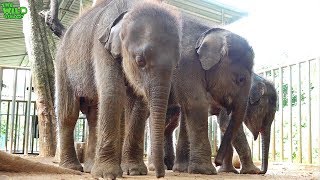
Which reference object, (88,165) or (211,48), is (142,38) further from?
(88,165)

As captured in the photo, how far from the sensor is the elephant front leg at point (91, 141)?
15.2ft

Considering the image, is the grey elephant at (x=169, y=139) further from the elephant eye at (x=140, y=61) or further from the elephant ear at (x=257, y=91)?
the elephant eye at (x=140, y=61)

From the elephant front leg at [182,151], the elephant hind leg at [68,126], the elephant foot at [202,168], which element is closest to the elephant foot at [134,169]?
the elephant foot at [202,168]

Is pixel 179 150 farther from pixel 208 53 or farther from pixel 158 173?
pixel 158 173

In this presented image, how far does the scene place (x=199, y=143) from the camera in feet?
15.3

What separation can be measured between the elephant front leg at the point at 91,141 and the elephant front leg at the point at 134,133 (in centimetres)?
37

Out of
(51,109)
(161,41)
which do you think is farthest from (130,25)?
(51,109)

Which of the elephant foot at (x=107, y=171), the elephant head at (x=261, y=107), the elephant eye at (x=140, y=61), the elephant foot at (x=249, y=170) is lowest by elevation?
the elephant foot at (x=249, y=170)

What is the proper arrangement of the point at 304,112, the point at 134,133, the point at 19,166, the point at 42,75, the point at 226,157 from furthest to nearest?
1. the point at 304,112
2. the point at 42,75
3. the point at 226,157
4. the point at 134,133
5. the point at 19,166

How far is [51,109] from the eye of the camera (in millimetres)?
8227

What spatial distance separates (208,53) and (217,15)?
6796 mm

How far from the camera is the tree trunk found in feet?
26.9

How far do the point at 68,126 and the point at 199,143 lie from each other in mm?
1379

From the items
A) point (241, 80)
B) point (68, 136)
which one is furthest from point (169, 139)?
point (68, 136)
